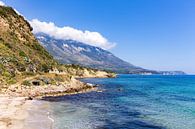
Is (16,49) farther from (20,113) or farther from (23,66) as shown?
(20,113)

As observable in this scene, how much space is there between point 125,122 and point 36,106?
23572 mm

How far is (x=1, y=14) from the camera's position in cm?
14350

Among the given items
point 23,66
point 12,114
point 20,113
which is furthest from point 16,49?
→ point 12,114

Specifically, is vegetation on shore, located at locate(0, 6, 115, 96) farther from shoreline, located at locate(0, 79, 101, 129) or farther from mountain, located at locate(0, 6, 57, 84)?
shoreline, located at locate(0, 79, 101, 129)

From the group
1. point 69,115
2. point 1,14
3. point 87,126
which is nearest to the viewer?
point 87,126

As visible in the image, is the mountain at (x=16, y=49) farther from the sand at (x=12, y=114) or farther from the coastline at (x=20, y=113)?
the sand at (x=12, y=114)

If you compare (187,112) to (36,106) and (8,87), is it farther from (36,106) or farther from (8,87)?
(8,87)

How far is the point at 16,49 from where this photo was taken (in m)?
121

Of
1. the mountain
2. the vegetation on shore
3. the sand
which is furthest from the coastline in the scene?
the mountain

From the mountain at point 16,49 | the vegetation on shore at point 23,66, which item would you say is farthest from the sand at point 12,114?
the mountain at point 16,49

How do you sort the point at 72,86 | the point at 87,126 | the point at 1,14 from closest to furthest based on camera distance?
the point at 87,126
the point at 72,86
the point at 1,14

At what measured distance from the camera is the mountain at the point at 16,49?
100369 millimetres

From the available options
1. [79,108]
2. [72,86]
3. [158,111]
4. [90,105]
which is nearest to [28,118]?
[79,108]

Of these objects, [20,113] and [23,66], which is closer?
[20,113]
